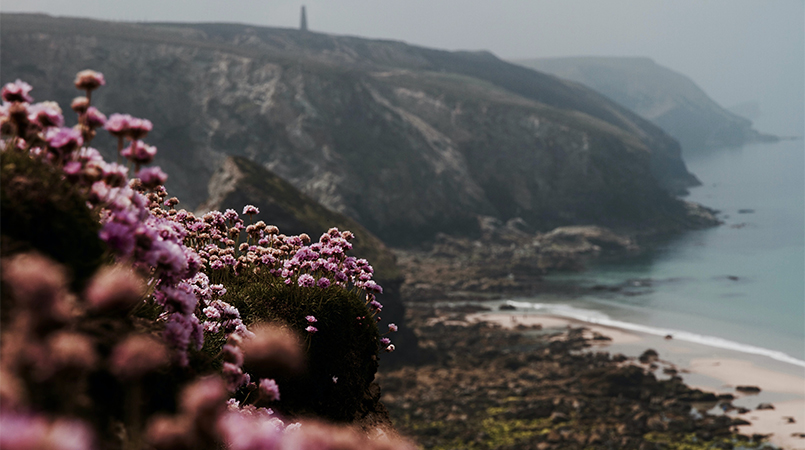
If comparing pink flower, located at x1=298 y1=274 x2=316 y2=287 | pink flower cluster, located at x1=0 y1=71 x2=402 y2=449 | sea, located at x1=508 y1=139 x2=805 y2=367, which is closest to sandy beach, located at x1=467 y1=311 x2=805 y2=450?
sea, located at x1=508 y1=139 x2=805 y2=367

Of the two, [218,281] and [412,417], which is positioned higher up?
[218,281]

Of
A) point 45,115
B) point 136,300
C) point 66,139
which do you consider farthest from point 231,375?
point 45,115

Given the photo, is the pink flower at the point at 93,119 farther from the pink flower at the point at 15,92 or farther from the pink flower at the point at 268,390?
the pink flower at the point at 268,390

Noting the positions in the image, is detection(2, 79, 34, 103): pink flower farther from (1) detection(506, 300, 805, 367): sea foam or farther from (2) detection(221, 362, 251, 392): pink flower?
(1) detection(506, 300, 805, 367): sea foam

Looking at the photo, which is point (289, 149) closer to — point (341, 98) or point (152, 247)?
point (341, 98)

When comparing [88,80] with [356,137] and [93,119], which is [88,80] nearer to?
[93,119]

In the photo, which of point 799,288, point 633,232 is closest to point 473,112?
point 633,232

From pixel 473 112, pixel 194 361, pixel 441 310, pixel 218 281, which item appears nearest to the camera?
pixel 194 361
